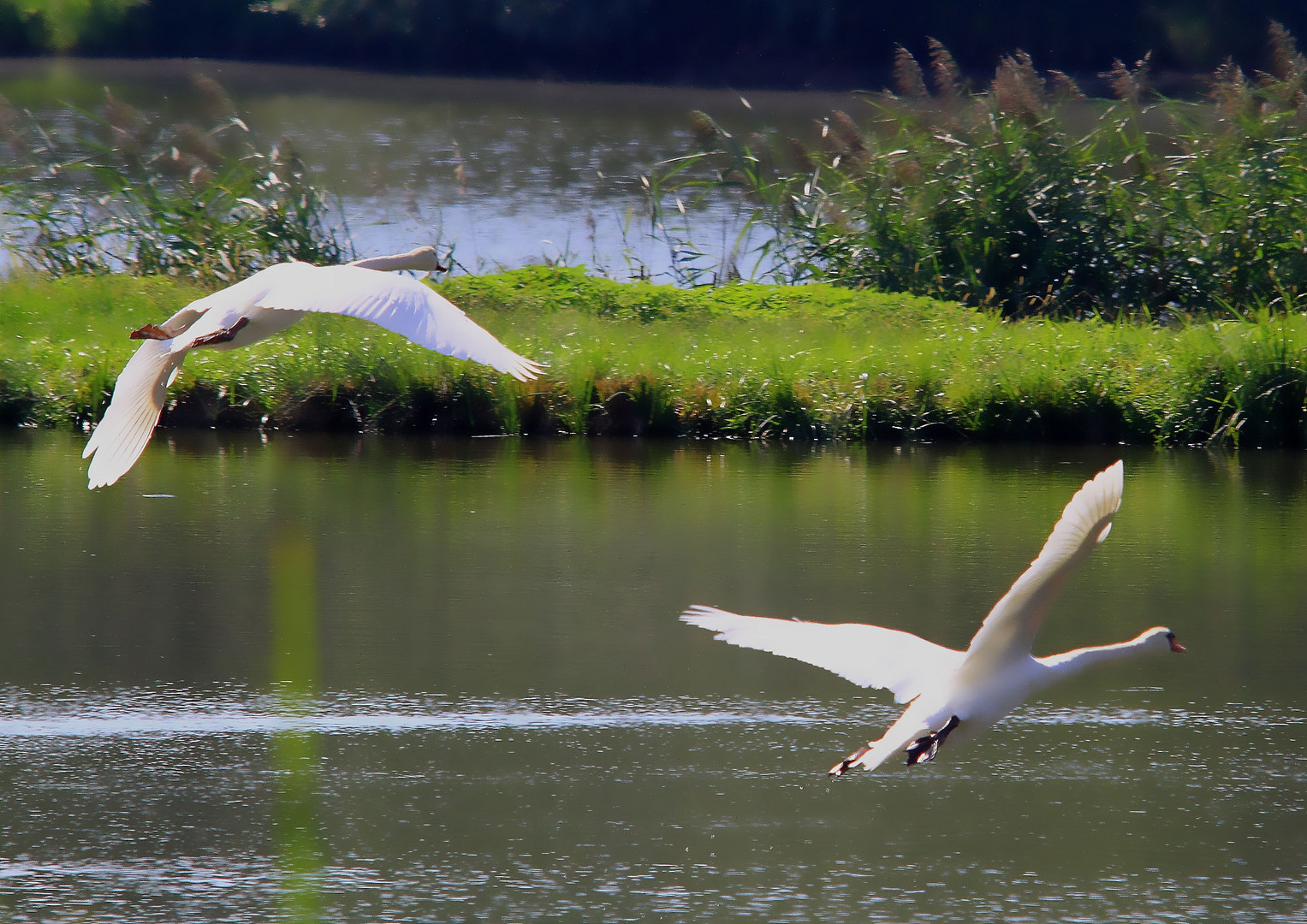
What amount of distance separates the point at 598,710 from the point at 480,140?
88.0 feet

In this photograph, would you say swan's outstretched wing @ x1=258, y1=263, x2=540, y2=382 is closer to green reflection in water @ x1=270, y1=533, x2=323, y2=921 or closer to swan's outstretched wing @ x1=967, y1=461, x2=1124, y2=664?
green reflection in water @ x1=270, y1=533, x2=323, y2=921

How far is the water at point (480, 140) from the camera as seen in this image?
21.0 metres

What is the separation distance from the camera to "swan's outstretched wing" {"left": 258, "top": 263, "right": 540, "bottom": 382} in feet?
18.1

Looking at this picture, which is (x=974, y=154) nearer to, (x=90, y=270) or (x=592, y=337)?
(x=592, y=337)

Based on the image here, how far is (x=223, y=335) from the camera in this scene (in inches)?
238

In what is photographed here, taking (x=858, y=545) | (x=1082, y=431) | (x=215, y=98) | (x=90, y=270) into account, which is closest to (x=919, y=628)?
(x=858, y=545)

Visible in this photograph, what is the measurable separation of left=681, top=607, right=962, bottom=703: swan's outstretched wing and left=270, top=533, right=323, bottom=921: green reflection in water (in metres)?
1.17

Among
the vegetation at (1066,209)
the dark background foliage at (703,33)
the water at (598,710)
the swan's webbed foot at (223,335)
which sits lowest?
the water at (598,710)

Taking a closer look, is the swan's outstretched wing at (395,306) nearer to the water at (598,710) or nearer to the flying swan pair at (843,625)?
the flying swan pair at (843,625)

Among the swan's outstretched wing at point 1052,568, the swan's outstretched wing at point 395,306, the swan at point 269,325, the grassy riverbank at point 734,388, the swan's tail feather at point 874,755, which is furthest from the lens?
the grassy riverbank at point 734,388

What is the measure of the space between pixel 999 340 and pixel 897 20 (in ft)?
81.8

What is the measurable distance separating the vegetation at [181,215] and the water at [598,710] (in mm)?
4387

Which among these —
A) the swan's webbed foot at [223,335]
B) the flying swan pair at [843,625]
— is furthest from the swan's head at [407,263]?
the swan's webbed foot at [223,335]

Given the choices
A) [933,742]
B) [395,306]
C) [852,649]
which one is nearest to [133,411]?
[395,306]
